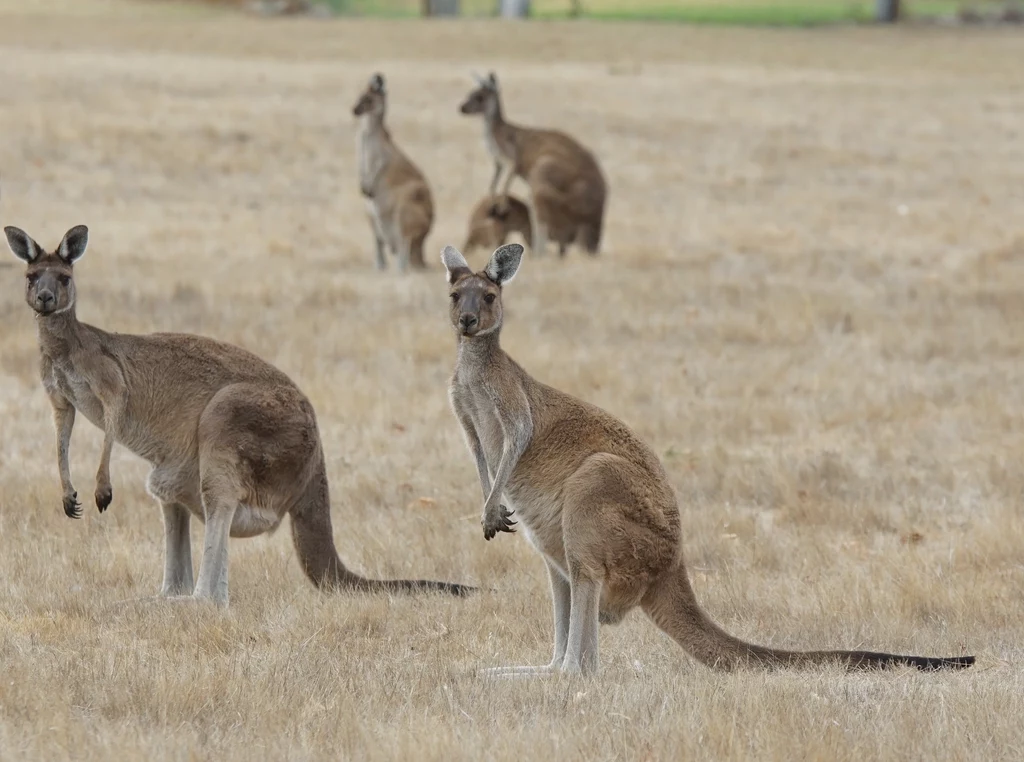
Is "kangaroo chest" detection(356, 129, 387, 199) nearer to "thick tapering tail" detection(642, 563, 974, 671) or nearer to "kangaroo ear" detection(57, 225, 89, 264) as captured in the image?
"kangaroo ear" detection(57, 225, 89, 264)

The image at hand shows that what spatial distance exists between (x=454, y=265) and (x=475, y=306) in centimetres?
29

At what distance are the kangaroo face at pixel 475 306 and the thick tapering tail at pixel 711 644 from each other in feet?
3.20

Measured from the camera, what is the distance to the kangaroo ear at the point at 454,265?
528cm

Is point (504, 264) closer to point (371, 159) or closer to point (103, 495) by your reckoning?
point (103, 495)

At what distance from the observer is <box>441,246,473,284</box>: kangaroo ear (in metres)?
5.28

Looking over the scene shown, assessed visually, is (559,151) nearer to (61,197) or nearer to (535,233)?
(535,233)

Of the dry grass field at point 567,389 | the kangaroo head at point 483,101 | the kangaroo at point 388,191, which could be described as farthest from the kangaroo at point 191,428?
the kangaroo head at point 483,101

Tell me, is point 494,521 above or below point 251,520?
above

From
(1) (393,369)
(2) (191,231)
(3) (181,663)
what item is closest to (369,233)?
(2) (191,231)

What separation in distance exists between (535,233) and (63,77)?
13.6 metres

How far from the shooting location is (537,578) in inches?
255

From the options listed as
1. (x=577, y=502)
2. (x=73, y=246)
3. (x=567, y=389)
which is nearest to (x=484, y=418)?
(x=577, y=502)

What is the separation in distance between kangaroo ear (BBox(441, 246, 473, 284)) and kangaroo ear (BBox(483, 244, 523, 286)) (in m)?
0.09

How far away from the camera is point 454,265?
17.5 ft
